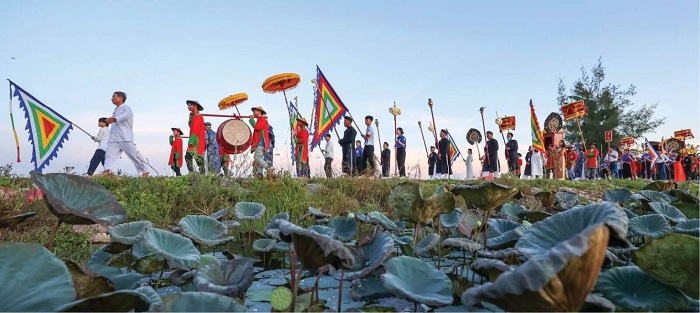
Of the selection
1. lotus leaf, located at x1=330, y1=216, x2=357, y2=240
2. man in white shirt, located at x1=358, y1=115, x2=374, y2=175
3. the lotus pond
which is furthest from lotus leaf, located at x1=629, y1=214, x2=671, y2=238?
man in white shirt, located at x1=358, y1=115, x2=374, y2=175

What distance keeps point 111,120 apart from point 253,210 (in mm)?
6957

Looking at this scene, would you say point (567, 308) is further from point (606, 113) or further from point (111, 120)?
point (606, 113)

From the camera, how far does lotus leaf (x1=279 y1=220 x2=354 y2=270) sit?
0.83 metres

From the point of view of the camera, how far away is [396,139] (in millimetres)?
14539

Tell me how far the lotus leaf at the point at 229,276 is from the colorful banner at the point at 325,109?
9.49 m

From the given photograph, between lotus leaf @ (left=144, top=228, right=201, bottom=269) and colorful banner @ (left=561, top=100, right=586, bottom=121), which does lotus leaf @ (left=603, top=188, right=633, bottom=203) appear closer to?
lotus leaf @ (left=144, top=228, right=201, bottom=269)

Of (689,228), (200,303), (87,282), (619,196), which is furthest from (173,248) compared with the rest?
(619,196)

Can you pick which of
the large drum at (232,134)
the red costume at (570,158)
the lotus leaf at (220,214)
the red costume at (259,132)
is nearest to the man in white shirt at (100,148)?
the large drum at (232,134)

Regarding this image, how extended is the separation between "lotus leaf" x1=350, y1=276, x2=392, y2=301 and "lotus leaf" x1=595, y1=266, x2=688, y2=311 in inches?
21.7

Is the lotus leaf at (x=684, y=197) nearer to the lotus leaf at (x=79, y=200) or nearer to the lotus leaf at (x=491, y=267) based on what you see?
the lotus leaf at (x=491, y=267)

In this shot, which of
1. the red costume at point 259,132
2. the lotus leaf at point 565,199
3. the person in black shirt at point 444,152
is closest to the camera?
the lotus leaf at point 565,199

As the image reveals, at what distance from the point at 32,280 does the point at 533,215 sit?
1.65 metres

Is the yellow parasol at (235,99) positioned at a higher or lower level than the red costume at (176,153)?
higher

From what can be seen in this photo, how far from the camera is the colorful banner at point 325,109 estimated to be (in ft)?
34.5
